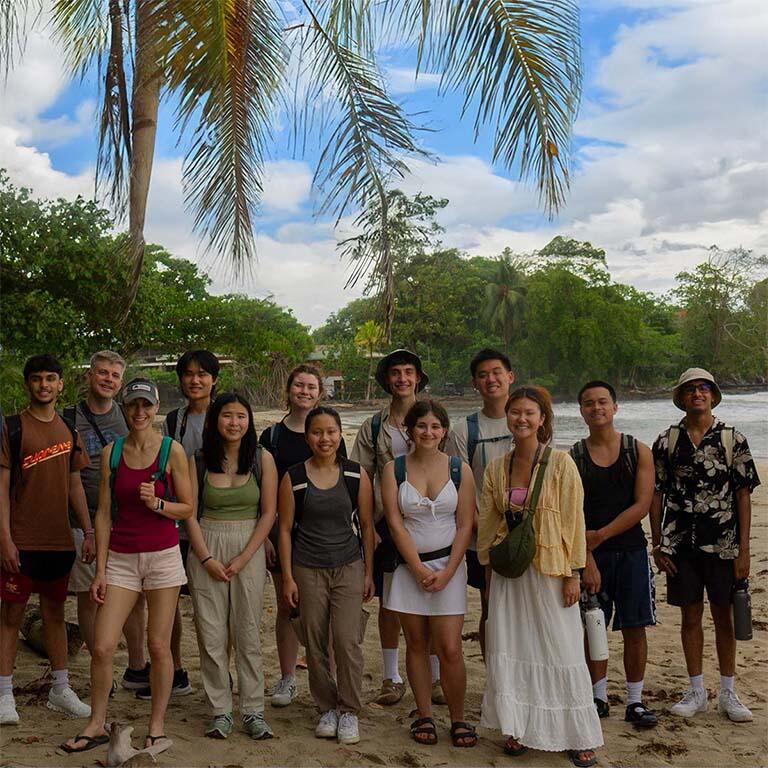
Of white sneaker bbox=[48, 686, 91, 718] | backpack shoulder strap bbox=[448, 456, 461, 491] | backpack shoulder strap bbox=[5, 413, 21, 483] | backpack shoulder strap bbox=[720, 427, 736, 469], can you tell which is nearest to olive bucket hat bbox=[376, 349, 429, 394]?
backpack shoulder strap bbox=[448, 456, 461, 491]

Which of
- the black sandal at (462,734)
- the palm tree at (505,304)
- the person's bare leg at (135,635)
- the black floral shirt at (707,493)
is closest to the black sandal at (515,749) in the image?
the black sandal at (462,734)

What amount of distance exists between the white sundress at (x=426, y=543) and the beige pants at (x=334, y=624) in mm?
192

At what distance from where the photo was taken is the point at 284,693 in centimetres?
405

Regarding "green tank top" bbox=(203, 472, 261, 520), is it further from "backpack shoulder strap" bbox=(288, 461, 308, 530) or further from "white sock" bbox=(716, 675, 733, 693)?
"white sock" bbox=(716, 675, 733, 693)

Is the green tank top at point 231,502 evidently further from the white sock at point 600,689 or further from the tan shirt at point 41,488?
the white sock at point 600,689

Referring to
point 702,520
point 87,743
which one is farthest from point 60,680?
point 702,520

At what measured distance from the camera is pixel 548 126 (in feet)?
15.0

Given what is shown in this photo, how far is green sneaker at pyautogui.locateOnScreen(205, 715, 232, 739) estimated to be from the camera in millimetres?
3550

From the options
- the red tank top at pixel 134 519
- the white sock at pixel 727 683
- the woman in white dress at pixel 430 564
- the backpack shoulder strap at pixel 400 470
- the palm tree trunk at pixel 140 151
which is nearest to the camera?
the red tank top at pixel 134 519

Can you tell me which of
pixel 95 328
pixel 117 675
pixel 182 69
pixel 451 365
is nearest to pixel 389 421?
pixel 117 675

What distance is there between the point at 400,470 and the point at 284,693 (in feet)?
4.44

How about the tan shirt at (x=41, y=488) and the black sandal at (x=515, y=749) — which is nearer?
the black sandal at (x=515, y=749)

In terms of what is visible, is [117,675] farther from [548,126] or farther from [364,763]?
[548,126]

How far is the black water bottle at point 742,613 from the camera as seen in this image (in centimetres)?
384
